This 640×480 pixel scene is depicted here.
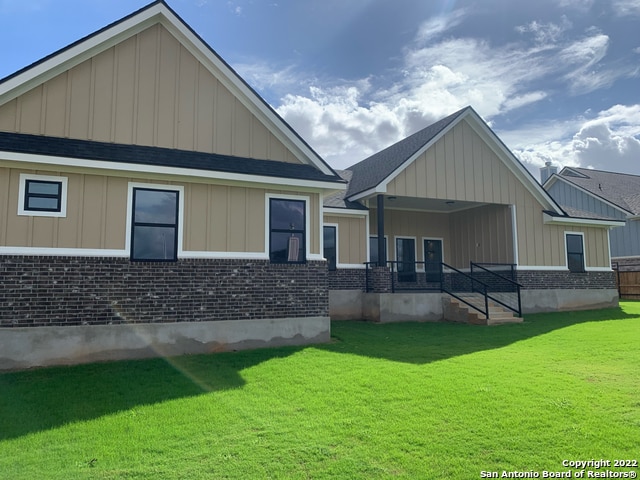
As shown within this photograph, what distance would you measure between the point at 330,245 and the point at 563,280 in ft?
31.7

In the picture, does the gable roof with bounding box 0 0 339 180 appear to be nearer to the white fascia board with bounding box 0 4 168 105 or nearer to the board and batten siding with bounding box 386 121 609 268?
the white fascia board with bounding box 0 4 168 105

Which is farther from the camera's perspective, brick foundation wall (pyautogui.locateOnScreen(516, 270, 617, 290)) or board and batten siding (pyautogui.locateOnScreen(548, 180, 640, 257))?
board and batten siding (pyautogui.locateOnScreen(548, 180, 640, 257))

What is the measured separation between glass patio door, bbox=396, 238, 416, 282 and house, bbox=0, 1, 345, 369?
8.19 metres

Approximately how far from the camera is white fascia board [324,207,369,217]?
52.0 ft

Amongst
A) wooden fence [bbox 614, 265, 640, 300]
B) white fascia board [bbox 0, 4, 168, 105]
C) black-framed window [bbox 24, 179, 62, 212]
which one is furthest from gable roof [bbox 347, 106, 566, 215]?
black-framed window [bbox 24, 179, 62, 212]

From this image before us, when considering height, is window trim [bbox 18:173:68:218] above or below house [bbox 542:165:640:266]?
below

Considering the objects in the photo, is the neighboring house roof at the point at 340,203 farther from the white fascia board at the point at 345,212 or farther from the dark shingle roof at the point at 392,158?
the dark shingle roof at the point at 392,158

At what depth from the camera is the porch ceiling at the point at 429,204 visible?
58.0 feet

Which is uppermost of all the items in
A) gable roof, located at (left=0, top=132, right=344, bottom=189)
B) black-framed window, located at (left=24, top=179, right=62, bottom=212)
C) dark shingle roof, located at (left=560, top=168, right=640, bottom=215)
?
dark shingle roof, located at (left=560, top=168, right=640, bottom=215)

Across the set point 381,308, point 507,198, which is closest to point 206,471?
point 381,308

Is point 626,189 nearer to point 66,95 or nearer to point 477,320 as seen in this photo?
point 477,320

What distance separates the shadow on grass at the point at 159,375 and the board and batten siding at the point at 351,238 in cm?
388

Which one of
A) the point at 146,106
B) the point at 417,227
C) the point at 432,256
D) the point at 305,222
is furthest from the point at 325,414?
the point at 432,256

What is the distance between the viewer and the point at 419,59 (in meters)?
14.9
